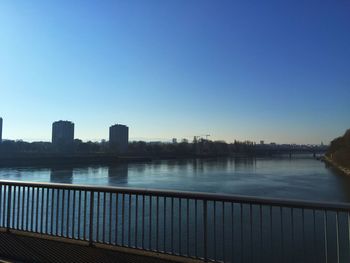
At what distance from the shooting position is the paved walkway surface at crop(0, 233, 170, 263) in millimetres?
5328

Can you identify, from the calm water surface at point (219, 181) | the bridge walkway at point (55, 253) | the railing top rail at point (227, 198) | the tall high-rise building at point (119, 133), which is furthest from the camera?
the tall high-rise building at point (119, 133)

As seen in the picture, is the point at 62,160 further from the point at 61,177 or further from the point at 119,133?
the point at 119,133

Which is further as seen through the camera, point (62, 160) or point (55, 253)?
point (62, 160)

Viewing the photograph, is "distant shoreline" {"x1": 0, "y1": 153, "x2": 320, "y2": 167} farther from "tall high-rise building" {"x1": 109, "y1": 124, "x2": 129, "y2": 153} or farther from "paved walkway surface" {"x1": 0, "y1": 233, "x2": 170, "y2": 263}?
"paved walkway surface" {"x1": 0, "y1": 233, "x2": 170, "y2": 263}

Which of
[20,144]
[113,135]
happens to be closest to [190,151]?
[113,135]

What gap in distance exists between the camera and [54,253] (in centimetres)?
559

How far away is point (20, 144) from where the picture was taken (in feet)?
436

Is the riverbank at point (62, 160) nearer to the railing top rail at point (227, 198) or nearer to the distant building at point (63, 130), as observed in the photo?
the distant building at point (63, 130)

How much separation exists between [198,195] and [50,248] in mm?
2370

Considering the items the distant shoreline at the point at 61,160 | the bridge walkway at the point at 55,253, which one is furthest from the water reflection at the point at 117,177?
the bridge walkway at the point at 55,253

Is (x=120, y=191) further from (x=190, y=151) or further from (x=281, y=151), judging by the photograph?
→ (x=281, y=151)

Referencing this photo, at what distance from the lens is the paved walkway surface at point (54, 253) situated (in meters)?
5.33

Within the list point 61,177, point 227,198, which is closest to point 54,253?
point 227,198

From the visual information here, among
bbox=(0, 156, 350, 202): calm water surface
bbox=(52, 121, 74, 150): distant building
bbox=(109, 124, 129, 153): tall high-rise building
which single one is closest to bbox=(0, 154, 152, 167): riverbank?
bbox=(0, 156, 350, 202): calm water surface
